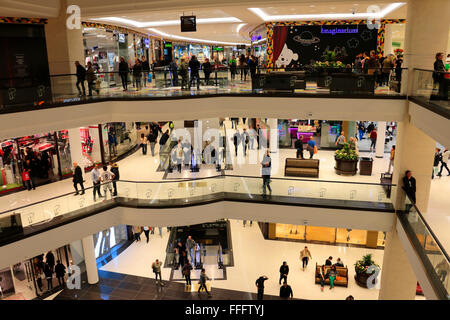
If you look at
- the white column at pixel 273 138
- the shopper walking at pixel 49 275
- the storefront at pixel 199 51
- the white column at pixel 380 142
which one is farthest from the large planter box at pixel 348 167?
the storefront at pixel 199 51

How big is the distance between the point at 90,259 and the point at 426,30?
1462 centimetres

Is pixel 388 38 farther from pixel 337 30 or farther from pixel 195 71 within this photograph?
pixel 195 71

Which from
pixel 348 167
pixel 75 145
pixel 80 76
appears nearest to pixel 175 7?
pixel 80 76

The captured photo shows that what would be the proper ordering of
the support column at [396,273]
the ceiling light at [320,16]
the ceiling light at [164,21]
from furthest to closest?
the ceiling light at [164,21], the ceiling light at [320,16], the support column at [396,273]

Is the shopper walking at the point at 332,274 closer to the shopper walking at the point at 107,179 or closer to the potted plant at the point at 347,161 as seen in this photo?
the potted plant at the point at 347,161

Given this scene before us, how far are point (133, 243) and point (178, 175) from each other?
4.79 meters

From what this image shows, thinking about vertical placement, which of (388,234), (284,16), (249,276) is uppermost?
(284,16)

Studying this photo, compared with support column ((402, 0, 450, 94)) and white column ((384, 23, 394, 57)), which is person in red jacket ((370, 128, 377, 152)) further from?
support column ((402, 0, 450, 94))

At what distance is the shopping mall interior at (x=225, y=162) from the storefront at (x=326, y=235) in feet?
0.31

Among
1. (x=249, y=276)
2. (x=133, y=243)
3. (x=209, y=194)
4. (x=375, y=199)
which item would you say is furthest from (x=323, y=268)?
(x=133, y=243)

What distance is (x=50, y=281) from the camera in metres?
15.6

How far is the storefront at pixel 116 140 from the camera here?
64.2 ft

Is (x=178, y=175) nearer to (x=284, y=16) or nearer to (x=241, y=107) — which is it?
(x=241, y=107)

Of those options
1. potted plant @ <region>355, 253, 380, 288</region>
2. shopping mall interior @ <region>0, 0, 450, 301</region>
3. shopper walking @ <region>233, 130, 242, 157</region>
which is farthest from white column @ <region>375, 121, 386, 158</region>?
shopper walking @ <region>233, 130, 242, 157</region>
